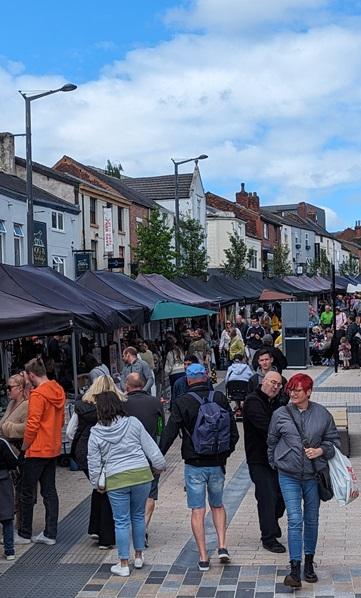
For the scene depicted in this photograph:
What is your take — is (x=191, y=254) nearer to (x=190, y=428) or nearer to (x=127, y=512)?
(x=190, y=428)

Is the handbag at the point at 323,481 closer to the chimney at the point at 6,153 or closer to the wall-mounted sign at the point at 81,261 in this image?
the wall-mounted sign at the point at 81,261

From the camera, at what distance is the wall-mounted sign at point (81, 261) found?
36.5m

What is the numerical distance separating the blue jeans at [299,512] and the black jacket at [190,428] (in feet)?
2.25

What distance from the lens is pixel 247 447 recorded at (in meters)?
7.70

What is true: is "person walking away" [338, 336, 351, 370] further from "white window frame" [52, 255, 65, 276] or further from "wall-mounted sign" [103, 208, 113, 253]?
"wall-mounted sign" [103, 208, 113, 253]

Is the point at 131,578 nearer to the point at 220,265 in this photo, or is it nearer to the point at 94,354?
the point at 94,354

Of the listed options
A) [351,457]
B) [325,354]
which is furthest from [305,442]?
[325,354]

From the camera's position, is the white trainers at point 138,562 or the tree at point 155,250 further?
the tree at point 155,250

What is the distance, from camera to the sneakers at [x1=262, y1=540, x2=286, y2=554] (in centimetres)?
764

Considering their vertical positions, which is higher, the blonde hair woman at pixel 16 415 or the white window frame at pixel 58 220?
the white window frame at pixel 58 220

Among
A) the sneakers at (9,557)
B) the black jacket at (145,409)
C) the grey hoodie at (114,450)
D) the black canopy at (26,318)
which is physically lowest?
the sneakers at (9,557)

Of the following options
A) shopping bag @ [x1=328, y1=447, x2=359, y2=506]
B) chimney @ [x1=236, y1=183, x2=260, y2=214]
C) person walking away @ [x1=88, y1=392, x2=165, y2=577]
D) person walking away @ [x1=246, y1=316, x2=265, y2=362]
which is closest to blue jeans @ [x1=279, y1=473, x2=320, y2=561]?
shopping bag @ [x1=328, y1=447, x2=359, y2=506]

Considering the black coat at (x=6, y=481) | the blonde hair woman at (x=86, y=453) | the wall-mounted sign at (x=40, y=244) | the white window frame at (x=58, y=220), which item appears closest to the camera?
the black coat at (x=6, y=481)

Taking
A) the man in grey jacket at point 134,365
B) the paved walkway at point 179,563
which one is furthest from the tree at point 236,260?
the paved walkway at point 179,563
